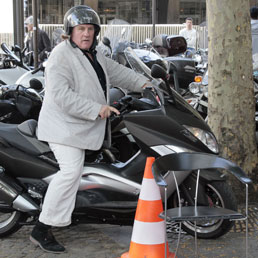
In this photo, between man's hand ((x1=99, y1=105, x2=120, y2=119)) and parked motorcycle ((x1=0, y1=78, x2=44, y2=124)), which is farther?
parked motorcycle ((x1=0, y1=78, x2=44, y2=124))

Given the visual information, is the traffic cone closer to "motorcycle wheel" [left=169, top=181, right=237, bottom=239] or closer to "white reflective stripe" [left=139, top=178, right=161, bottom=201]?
"white reflective stripe" [left=139, top=178, right=161, bottom=201]

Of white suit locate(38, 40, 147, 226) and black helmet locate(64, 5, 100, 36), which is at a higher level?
black helmet locate(64, 5, 100, 36)

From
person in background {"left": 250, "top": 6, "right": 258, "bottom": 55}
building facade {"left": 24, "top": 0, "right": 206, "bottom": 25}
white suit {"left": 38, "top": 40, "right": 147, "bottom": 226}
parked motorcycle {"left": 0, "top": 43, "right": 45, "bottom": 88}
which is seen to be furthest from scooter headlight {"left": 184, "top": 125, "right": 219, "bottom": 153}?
building facade {"left": 24, "top": 0, "right": 206, "bottom": 25}

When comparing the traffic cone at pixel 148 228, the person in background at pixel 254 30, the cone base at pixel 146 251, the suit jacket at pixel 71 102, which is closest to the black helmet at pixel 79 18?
the suit jacket at pixel 71 102

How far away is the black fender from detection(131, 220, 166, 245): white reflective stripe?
570 mm

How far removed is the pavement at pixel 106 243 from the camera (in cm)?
420

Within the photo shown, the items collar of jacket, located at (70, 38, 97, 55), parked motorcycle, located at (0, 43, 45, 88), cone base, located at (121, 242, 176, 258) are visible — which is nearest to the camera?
cone base, located at (121, 242, 176, 258)

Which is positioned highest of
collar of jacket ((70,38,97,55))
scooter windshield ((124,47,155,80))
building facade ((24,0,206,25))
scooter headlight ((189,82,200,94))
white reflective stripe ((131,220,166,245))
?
building facade ((24,0,206,25))

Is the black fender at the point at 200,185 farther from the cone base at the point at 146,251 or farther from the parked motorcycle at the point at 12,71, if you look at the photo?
the parked motorcycle at the point at 12,71

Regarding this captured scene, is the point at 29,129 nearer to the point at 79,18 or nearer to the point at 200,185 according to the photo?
the point at 79,18

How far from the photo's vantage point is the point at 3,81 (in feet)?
27.5

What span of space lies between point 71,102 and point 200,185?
1074 mm

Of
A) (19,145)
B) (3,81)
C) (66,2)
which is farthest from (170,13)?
(19,145)

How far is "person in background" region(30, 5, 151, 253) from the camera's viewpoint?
4.02 meters
